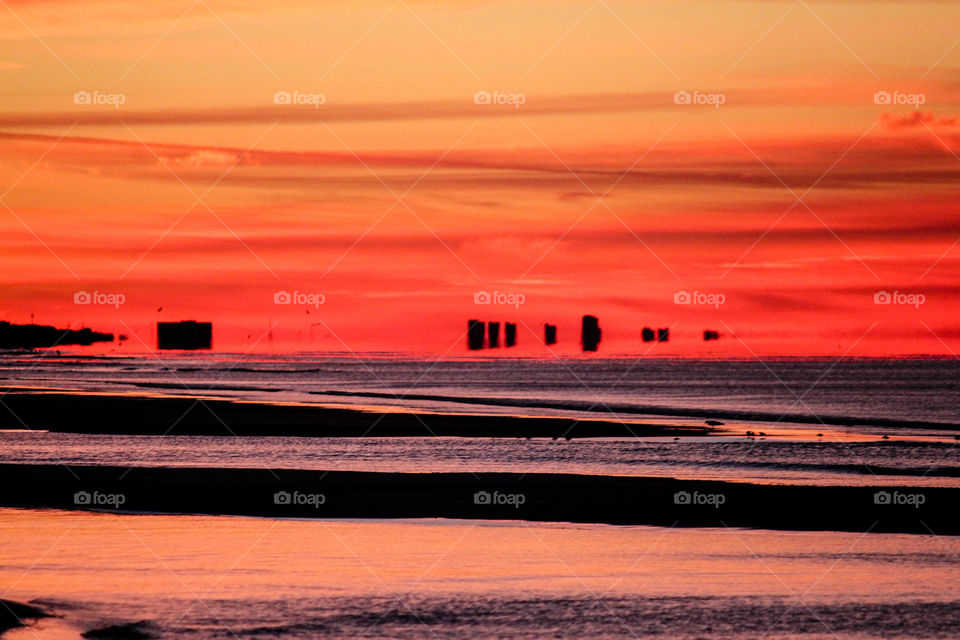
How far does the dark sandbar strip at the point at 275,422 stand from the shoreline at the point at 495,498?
19844mm

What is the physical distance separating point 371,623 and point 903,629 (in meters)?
8.97

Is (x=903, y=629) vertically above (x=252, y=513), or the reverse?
(x=252, y=513)

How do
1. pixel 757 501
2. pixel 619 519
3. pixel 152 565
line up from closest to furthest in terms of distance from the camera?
pixel 152 565 < pixel 619 519 < pixel 757 501

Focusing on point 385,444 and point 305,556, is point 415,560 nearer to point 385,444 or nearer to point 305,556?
point 305,556

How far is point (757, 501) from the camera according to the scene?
1273 inches

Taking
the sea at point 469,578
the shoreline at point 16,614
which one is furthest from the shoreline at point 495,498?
the shoreline at point 16,614

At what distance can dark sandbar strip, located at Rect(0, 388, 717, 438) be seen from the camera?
58.6 m

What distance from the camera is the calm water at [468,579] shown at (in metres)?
18.3

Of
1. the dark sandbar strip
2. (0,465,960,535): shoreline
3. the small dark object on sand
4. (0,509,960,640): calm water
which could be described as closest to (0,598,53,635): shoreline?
the small dark object on sand

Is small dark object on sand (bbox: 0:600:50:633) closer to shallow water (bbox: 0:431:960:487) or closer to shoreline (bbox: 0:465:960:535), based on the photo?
shoreline (bbox: 0:465:960:535)

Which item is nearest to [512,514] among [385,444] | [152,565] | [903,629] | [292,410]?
[152,565]

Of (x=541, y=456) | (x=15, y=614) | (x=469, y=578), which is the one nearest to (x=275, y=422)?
(x=541, y=456)

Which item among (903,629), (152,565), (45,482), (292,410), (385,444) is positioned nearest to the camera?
(903,629)

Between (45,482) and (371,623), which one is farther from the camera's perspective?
(45,482)
